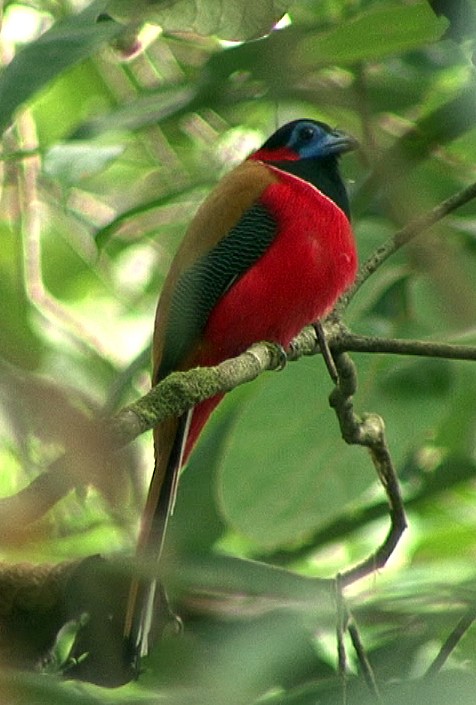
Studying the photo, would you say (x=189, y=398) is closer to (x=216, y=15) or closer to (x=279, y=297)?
(x=216, y=15)

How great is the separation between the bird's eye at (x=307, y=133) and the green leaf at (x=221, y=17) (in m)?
1.95

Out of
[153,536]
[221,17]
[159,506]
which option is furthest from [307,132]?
[221,17]

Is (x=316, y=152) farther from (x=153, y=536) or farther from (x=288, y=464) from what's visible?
(x=153, y=536)

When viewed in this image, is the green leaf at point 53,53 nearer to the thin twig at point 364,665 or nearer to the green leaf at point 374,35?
the green leaf at point 374,35

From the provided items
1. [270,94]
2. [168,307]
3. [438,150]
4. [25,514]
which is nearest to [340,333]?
[168,307]

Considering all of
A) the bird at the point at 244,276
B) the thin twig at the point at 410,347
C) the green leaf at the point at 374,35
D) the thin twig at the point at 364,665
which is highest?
the green leaf at the point at 374,35

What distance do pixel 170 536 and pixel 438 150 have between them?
112 centimetres

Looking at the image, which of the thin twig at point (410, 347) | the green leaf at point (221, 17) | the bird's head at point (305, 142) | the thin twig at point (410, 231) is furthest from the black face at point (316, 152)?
the green leaf at point (221, 17)

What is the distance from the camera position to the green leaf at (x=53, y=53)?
1.53 metres

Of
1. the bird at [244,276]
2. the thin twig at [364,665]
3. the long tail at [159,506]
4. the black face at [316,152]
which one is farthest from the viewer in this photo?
the black face at [316,152]

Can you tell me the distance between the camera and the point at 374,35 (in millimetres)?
2086

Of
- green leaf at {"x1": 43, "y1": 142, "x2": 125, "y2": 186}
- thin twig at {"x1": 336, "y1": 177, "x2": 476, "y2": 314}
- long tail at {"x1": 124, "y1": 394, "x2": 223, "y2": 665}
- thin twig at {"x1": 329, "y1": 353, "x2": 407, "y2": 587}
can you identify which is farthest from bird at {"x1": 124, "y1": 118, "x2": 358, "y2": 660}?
thin twig at {"x1": 329, "y1": 353, "x2": 407, "y2": 587}

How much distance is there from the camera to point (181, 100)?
2.30m

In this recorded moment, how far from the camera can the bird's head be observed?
139 inches
